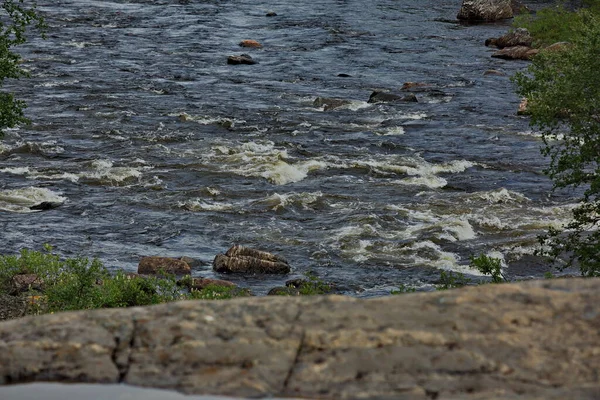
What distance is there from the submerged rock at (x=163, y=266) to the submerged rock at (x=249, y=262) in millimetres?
686

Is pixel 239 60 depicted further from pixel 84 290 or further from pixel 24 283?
pixel 84 290

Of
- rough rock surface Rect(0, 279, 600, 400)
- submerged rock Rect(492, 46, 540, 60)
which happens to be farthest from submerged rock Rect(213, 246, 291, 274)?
submerged rock Rect(492, 46, 540, 60)

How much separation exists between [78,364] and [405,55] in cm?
3759

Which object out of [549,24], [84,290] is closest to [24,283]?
[84,290]

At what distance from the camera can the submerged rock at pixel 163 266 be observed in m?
18.9

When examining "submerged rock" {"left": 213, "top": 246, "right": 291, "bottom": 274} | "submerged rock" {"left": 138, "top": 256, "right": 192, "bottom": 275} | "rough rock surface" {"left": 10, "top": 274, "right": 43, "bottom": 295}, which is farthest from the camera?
"submerged rock" {"left": 213, "top": 246, "right": 291, "bottom": 274}

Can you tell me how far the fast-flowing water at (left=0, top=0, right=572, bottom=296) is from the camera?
2127 centimetres

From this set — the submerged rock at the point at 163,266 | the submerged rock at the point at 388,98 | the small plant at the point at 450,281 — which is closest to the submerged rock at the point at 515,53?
the submerged rock at the point at 388,98

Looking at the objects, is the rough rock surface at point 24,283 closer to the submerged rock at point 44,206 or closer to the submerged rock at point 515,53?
the submerged rock at point 44,206

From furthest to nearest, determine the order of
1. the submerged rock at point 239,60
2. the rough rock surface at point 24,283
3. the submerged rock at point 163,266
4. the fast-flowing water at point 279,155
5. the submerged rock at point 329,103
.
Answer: the submerged rock at point 239,60
the submerged rock at point 329,103
the fast-flowing water at point 279,155
the submerged rock at point 163,266
the rough rock surface at point 24,283

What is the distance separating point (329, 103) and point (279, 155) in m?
6.46

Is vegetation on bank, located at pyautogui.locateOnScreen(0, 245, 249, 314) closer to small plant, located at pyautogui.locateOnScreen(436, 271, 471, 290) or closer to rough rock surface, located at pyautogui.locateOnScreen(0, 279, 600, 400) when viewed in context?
small plant, located at pyautogui.locateOnScreen(436, 271, 471, 290)

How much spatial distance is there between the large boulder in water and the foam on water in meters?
32.3

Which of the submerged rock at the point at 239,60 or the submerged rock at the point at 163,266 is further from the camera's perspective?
the submerged rock at the point at 239,60
